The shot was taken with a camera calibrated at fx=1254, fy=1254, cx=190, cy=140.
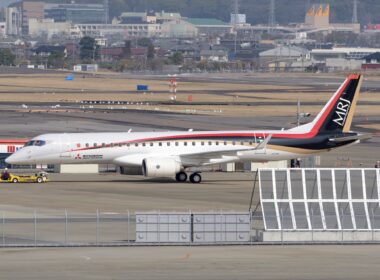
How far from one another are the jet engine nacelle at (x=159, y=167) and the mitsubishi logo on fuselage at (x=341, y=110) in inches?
475

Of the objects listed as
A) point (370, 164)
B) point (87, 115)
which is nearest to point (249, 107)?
point (87, 115)

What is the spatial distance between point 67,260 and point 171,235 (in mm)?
6208

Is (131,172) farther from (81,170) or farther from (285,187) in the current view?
(285,187)

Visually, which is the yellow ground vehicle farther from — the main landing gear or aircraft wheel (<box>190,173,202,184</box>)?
aircraft wheel (<box>190,173,202,184</box>)

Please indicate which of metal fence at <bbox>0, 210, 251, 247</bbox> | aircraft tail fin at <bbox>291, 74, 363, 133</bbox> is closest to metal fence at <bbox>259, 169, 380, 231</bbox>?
metal fence at <bbox>0, 210, 251, 247</bbox>

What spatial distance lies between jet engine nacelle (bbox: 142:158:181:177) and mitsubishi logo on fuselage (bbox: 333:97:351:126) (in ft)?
39.6

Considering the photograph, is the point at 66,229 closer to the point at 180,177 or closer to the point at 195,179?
the point at 195,179

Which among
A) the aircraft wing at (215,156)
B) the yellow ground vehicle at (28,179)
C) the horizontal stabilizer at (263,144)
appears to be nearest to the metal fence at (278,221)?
the horizontal stabilizer at (263,144)

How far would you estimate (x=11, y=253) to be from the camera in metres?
52.2

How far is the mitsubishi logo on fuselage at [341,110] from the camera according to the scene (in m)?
87.9

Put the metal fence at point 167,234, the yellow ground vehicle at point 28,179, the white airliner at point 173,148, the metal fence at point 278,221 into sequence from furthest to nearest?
the yellow ground vehicle at point 28,179, the white airliner at point 173,148, the metal fence at point 278,221, the metal fence at point 167,234

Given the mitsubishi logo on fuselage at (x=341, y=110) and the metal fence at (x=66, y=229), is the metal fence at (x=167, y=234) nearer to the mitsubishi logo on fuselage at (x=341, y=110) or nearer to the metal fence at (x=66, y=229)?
the metal fence at (x=66, y=229)

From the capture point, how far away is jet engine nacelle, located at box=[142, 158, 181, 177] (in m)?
84.0

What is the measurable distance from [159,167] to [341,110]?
549 inches
